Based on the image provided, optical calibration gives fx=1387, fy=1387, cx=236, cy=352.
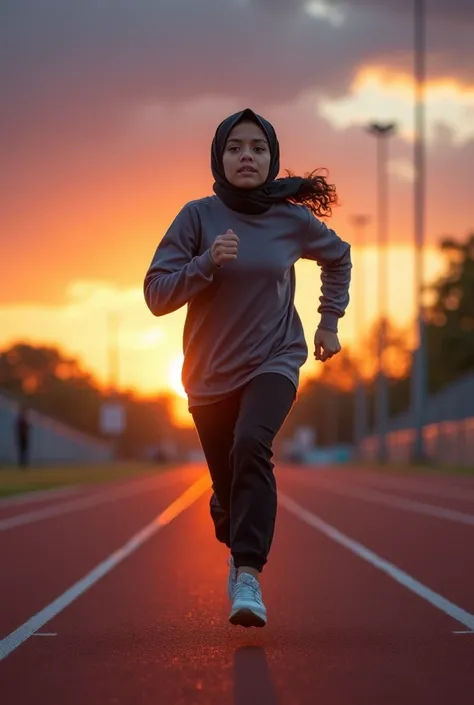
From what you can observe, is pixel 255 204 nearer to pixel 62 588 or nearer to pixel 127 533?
pixel 62 588

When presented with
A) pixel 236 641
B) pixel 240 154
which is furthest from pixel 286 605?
pixel 240 154

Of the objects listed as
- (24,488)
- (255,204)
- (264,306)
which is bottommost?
(24,488)

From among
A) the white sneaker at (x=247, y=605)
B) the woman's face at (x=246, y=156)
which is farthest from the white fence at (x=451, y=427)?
the white sneaker at (x=247, y=605)

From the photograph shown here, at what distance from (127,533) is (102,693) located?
28.7 ft

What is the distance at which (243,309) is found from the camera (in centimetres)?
650

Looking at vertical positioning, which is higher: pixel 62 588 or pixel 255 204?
pixel 255 204

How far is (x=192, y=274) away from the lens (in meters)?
6.24

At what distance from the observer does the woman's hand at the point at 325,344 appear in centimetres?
685

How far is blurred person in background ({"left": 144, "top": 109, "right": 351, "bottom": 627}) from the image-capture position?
249 inches

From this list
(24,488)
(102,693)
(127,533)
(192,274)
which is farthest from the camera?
(24,488)

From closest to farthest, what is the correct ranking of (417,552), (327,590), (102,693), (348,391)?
(102,693), (327,590), (417,552), (348,391)

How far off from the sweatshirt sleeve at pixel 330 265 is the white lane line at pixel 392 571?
5.42ft

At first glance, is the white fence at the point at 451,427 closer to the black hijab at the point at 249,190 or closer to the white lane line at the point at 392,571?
the white lane line at the point at 392,571

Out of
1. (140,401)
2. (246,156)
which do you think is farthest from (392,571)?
(140,401)
